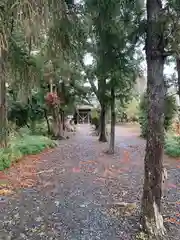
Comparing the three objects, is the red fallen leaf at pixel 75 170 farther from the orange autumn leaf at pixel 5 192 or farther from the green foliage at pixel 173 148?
the green foliage at pixel 173 148

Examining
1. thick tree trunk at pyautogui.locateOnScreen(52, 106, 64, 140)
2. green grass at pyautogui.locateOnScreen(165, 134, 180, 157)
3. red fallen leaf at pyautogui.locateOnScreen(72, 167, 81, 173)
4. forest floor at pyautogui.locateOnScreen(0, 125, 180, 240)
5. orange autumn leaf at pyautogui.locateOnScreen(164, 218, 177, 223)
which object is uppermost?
thick tree trunk at pyautogui.locateOnScreen(52, 106, 64, 140)

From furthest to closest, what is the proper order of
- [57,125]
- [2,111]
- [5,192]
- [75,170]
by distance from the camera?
[57,125] < [75,170] < [5,192] < [2,111]

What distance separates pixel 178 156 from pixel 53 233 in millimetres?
5723

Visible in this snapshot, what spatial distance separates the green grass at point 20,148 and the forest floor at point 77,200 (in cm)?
25

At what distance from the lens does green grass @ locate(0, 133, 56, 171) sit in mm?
6130

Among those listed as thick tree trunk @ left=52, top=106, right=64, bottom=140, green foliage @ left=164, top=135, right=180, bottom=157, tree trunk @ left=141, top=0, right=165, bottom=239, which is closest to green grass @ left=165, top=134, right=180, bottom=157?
green foliage @ left=164, top=135, right=180, bottom=157

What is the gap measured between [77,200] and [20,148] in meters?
4.34

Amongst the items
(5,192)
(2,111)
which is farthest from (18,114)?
(2,111)

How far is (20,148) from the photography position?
8000mm

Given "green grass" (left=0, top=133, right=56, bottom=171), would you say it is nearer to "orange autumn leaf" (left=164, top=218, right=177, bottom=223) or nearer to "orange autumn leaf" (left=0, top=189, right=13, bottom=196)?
"orange autumn leaf" (left=0, top=189, right=13, bottom=196)

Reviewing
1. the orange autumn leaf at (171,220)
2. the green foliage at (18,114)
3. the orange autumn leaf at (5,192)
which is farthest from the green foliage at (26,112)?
the orange autumn leaf at (171,220)

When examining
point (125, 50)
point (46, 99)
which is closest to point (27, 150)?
point (46, 99)

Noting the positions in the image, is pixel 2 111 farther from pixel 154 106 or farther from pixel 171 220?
pixel 171 220

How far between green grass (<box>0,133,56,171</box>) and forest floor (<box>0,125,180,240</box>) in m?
0.25
